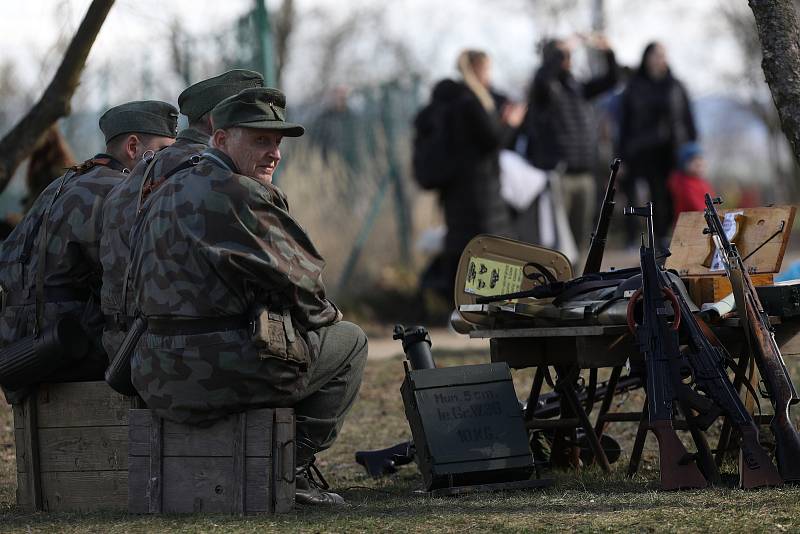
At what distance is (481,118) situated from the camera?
1212cm

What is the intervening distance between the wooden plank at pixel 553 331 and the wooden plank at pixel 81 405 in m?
1.65

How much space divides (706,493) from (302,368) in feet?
5.53

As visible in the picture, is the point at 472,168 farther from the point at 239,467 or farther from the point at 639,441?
the point at 239,467

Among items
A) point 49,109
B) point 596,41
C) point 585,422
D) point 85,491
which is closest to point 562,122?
point 596,41

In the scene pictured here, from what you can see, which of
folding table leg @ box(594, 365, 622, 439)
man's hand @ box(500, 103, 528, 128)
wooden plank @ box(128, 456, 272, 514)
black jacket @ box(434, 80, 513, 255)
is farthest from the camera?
man's hand @ box(500, 103, 528, 128)

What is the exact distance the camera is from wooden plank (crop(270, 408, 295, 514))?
5543mm

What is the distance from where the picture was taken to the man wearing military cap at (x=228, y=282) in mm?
5406

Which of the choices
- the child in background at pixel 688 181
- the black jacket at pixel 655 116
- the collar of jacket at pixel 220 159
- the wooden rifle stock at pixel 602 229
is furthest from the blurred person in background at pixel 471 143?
the collar of jacket at pixel 220 159

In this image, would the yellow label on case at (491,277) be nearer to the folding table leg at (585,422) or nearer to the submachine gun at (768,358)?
the folding table leg at (585,422)

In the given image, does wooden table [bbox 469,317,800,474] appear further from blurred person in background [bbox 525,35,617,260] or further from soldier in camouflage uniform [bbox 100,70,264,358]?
blurred person in background [bbox 525,35,617,260]

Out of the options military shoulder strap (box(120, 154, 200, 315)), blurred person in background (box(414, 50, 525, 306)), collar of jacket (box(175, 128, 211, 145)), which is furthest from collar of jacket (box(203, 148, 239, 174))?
blurred person in background (box(414, 50, 525, 306))

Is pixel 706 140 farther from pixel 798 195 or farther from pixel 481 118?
pixel 481 118

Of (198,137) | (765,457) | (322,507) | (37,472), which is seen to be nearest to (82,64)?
(198,137)

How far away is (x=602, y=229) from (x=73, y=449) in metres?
2.68
